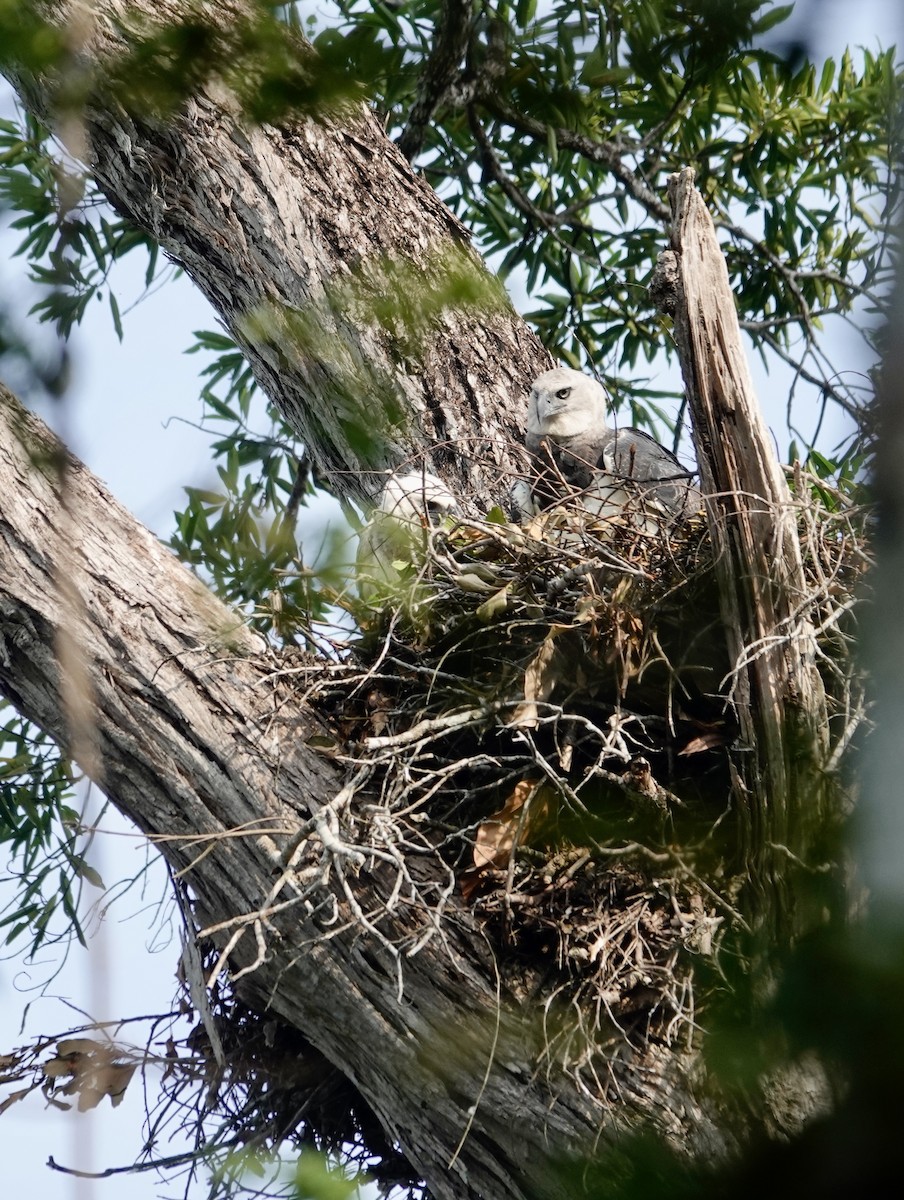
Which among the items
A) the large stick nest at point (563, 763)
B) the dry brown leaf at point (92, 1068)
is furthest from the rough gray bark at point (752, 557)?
the dry brown leaf at point (92, 1068)

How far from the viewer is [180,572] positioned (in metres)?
2.80

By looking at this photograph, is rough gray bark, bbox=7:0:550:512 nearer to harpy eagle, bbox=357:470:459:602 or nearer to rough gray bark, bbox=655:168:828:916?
harpy eagle, bbox=357:470:459:602

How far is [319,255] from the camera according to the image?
3674mm

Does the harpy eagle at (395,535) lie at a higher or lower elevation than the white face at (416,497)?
lower

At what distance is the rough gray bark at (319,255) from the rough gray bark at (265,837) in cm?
102

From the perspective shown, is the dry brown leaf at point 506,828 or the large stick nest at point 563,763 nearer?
the large stick nest at point 563,763

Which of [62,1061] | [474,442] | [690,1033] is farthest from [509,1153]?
[474,442]

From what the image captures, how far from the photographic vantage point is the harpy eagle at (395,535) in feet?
9.63

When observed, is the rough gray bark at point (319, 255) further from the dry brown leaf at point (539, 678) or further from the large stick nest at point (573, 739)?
the dry brown leaf at point (539, 678)

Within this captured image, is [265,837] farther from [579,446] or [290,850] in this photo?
[579,446]

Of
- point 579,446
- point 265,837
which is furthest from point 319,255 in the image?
point 265,837

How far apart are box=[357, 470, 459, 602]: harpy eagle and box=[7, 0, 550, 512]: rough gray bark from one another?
9.1 inches

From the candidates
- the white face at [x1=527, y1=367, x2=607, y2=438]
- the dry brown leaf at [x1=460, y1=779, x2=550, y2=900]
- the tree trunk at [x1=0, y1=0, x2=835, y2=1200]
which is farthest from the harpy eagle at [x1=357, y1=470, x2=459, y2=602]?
the dry brown leaf at [x1=460, y1=779, x2=550, y2=900]

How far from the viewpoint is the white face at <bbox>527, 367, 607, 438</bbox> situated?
3.71 meters
